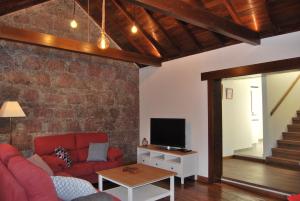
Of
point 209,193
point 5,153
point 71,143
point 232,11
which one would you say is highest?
point 232,11

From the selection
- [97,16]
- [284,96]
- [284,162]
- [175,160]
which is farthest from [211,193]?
[97,16]

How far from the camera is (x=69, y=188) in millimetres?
2297

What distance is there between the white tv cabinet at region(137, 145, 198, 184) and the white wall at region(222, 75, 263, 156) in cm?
206

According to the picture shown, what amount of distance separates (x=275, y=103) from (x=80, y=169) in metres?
5.12

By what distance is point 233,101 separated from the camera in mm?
6836

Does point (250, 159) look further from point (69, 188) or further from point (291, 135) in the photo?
point (69, 188)

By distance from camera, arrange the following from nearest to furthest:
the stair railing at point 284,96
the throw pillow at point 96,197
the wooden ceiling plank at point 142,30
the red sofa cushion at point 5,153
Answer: the throw pillow at point 96,197
the red sofa cushion at point 5,153
the wooden ceiling plank at point 142,30
the stair railing at point 284,96

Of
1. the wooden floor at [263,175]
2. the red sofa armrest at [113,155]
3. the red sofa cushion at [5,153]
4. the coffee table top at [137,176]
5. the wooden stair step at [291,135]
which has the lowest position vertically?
the wooden floor at [263,175]

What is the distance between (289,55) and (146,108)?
141 inches

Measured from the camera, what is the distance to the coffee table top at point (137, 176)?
3292mm

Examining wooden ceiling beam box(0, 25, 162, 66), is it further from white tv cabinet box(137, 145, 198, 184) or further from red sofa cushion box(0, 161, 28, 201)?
red sofa cushion box(0, 161, 28, 201)

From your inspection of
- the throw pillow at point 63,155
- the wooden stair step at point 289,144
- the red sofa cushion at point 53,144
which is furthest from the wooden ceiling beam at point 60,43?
the wooden stair step at point 289,144

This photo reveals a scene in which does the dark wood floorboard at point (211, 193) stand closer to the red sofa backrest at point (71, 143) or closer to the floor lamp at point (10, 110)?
the red sofa backrest at point (71, 143)

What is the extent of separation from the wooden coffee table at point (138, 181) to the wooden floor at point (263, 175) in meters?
1.91
